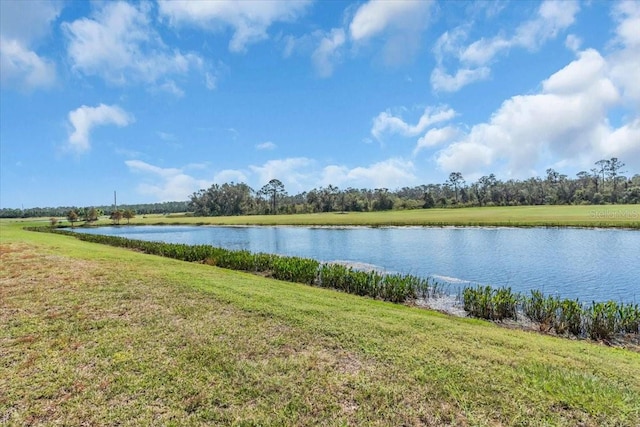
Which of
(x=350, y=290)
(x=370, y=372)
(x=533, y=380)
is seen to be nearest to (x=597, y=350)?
(x=533, y=380)

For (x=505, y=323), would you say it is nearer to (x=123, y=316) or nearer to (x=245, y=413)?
(x=245, y=413)

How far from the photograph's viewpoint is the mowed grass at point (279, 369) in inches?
164

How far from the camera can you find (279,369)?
16.9 ft

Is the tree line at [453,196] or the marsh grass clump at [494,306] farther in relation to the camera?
the tree line at [453,196]

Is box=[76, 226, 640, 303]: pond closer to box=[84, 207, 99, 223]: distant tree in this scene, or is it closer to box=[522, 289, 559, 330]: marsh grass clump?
box=[522, 289, 559, 330]: marsh grass clump

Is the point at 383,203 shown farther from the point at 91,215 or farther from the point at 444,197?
the point at 91,215

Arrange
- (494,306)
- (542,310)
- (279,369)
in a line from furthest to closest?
1. (494,306)
2. (542,310)
3. (279,369)

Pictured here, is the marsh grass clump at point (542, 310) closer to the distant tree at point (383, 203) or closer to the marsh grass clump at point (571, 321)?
the marsh grass clump at point (571, 321)

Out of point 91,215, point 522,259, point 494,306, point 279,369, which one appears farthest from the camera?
point 91,215

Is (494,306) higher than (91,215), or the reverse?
(91,215)

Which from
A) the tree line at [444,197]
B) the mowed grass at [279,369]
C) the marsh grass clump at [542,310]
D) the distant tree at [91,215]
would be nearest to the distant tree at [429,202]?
the tree line at [444,197]

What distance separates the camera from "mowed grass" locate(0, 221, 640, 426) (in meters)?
4.16

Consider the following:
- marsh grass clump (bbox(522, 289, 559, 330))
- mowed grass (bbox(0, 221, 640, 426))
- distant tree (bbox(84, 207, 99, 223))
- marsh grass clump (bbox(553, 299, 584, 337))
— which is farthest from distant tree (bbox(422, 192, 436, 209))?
mowed grass (bbox(0, 221, 640, 426))

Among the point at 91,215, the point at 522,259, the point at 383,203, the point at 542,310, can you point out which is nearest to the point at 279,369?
the point at 542,310
